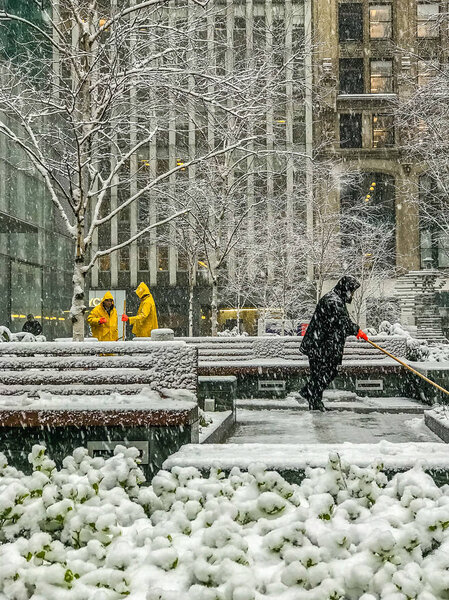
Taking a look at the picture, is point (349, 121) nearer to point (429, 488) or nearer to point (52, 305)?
point (52, 305)

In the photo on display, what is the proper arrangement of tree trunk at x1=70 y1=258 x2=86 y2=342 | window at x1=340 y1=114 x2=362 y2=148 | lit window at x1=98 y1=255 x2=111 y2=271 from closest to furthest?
1. tree trunk at x1=70 y1=258 x2=86 y2=342
2. window at x1=340 y1=114 x2=362 y2=148
3. lit window at x1=98 y1=255 x2=111 y2=271

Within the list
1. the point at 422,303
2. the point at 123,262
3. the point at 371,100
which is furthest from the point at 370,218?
the point at 123,262

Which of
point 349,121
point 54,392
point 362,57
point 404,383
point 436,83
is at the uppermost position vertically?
point 362,57

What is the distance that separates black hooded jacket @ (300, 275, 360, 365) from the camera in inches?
384

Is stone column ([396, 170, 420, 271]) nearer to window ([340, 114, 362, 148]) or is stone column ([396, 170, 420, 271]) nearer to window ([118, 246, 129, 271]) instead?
window ([340, 114, 362, 148])

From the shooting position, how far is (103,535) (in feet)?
9.47

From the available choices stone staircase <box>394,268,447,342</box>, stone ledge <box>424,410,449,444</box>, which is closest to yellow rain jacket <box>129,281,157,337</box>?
stone ledge <box>424,410,449,444</box>

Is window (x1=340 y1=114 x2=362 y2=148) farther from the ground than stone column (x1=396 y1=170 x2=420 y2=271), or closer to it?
farther from the ground

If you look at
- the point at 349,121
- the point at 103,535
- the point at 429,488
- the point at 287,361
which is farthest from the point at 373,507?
Result: the point at 349,121

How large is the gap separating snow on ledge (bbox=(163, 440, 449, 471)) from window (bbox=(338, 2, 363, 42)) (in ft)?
145

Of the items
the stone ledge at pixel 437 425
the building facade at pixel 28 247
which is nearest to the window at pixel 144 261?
the building facade at pixel 28 247

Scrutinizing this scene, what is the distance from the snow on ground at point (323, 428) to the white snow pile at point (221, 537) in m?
4.26

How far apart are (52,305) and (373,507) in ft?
106

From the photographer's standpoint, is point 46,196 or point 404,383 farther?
point 46,196
